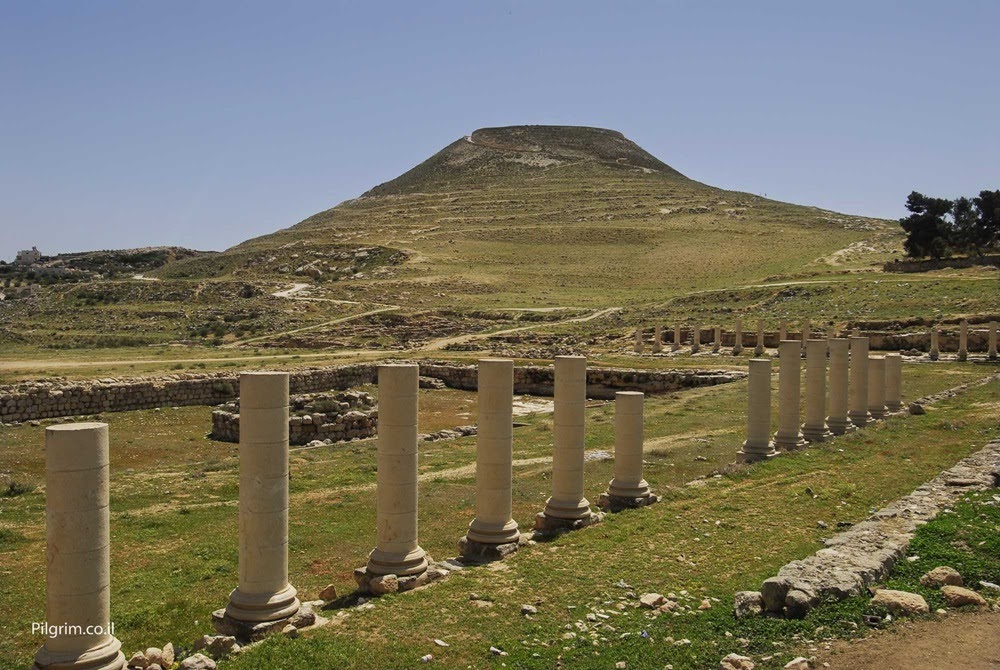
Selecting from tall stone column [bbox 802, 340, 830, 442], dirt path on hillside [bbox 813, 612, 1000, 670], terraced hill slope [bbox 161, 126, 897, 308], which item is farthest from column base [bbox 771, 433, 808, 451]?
terraced hill slope [bbox 161, 126, 897, 308]

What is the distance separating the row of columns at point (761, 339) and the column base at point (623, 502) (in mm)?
23133

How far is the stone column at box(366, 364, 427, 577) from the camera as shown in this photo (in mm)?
11000

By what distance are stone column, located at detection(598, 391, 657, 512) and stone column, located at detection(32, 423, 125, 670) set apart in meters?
8.83

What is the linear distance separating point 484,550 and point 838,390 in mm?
13787

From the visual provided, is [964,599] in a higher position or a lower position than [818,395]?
lower

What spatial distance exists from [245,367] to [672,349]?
901 inches

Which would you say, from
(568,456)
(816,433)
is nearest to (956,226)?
(816,433)

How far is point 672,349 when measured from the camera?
46.3m

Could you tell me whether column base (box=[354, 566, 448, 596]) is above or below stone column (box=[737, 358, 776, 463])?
below

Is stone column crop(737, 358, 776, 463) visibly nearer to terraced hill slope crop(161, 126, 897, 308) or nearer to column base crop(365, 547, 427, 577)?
column base crop(365, 547, 427, 577)

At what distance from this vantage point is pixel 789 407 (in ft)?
65.7

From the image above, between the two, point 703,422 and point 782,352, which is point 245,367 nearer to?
point 703,422

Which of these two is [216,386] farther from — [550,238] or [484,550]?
[550,238]

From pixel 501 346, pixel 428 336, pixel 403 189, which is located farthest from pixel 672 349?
pixel 403 189
